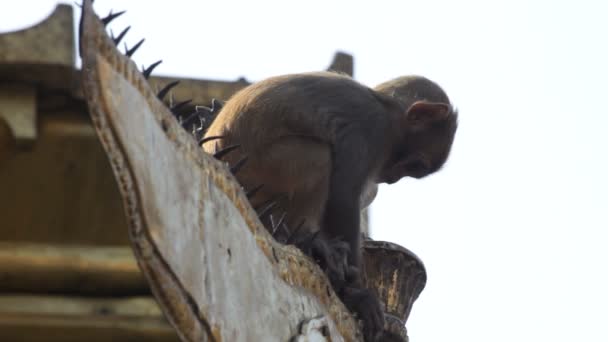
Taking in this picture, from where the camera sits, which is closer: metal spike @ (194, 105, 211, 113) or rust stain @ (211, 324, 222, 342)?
rust stain @ (211, 324, 222, 342)

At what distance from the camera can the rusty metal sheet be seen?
10.6ft

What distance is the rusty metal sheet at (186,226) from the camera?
3.24 metres

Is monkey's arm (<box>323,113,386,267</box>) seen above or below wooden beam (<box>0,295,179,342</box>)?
below

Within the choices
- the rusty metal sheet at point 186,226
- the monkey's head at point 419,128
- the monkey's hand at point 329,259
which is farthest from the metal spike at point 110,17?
the monkey's head at point 419,128

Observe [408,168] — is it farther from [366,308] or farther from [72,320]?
[72,320]

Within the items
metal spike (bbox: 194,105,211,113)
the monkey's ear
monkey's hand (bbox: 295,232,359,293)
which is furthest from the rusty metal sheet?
the monkey's ear

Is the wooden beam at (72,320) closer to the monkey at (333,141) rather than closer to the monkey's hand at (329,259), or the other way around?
the monkey's hand at (329,259)

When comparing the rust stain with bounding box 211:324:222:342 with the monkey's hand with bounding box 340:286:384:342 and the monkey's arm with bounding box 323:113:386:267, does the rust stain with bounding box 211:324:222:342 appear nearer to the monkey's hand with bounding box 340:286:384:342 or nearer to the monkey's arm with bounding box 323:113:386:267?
the monkey's hand with bounding box 340:286:384:342

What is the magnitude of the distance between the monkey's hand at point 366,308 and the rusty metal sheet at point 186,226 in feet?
3.82

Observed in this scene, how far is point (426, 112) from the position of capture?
7945mm

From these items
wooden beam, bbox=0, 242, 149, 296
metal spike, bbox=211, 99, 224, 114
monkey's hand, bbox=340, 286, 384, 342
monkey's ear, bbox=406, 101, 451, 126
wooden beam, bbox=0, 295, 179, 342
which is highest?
wooden beam, bbox=0, 242, 149, 296

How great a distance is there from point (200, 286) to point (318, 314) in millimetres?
1207

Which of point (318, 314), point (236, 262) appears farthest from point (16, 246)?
point (318, 314)

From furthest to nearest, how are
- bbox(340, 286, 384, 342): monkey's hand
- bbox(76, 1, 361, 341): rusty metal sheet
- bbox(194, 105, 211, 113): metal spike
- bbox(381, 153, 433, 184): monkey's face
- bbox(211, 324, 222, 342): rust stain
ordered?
bbox(381, 153, 433, 184): monkey's face < bbox(194, 105, 211, 113): metal spike < bbox(340, 286, 384, 342): monkey's hand < bbox(211, 324, 222, 342): rust stain < bbox(76, 1, 361, 341): rusty metal sheet
